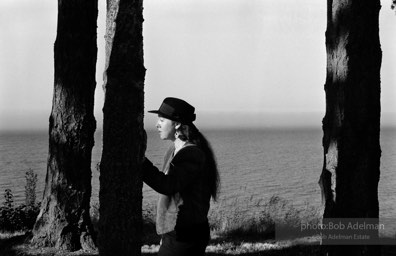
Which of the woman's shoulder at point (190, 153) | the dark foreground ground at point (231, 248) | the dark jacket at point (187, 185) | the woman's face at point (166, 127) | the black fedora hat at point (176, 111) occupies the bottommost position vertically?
the dark foreground ground at point (231, 248)

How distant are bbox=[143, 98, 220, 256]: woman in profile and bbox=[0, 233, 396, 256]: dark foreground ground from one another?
15.2ft

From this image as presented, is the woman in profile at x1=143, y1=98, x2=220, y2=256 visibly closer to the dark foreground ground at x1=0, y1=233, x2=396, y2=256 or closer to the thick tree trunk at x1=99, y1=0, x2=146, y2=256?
the thick tree trunk at x1=99, y1=0, x2=146, y2=256

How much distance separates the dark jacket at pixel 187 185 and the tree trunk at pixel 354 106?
3578 mm

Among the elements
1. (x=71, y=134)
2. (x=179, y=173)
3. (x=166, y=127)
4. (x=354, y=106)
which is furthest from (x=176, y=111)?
(x=71, y=134)

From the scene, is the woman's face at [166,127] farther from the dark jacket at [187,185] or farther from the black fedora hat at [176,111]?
the dark jacket at [187,185]

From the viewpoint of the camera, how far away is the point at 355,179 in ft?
26.8

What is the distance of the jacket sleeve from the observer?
4.80 metres

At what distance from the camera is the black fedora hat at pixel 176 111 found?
16.5 ft

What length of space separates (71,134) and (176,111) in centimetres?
494

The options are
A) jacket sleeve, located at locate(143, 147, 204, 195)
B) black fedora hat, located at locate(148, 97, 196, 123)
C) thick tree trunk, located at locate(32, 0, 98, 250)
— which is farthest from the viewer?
thick tree trunk, located at locate(32, 0, 98, 250)

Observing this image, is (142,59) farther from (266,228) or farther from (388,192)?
(388,192)

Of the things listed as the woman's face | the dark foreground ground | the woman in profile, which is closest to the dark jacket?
the woman in profile

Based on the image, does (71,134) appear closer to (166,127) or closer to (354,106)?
(354,106)

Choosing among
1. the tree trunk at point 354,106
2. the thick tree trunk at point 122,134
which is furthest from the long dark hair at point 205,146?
the tree trunk at point 354,106
